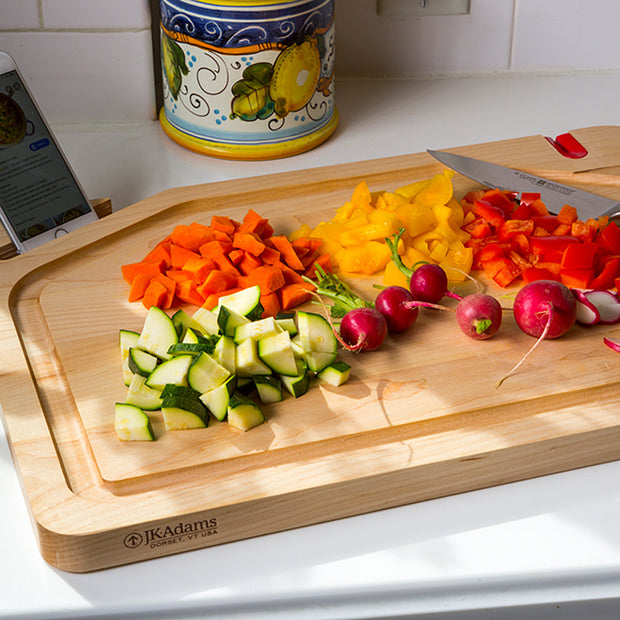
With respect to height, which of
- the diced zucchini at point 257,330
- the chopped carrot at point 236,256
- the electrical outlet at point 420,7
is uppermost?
the electrical outlet at point 420,7

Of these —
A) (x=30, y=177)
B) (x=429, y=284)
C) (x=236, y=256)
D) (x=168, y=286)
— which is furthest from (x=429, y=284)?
(x=30, y=177)

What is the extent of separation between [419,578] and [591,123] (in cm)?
143

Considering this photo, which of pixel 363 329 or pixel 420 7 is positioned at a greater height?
pixel 420 7

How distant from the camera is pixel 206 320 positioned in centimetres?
123

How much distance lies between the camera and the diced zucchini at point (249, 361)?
1134mm

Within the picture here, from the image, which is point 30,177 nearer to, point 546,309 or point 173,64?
point 173,64

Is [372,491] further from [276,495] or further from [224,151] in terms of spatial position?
[224,151]

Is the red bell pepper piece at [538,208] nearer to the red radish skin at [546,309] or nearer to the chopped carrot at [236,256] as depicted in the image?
the red radish skin at [546,309]

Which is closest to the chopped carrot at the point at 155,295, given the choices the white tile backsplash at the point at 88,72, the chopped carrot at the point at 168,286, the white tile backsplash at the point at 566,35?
the chopped carrot at the point at 168,286

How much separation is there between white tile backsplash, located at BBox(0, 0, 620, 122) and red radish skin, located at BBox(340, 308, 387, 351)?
1.00 metres

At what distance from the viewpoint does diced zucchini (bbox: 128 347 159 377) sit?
3.81ft

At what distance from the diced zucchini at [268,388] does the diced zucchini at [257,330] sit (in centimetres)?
6

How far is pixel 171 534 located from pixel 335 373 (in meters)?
0.32

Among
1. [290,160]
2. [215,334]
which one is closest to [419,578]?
[215,334]
